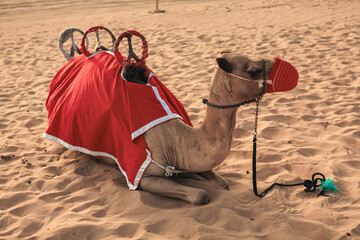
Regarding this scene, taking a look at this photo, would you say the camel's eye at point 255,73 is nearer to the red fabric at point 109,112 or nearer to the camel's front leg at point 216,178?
the red fabric at point 109,112

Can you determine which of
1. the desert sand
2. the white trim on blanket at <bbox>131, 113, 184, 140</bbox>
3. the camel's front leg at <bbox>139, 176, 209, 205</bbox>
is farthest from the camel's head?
the desert sand

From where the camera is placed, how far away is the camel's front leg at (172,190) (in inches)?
127

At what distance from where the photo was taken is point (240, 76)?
2797 mm

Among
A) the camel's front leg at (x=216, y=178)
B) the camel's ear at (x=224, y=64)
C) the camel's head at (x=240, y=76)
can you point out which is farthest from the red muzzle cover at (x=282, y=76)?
the camel's front leg at (x=216, y=178)

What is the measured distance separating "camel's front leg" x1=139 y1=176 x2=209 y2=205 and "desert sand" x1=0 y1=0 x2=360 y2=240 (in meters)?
0.08

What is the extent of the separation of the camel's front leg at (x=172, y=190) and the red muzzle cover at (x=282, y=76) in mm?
1078

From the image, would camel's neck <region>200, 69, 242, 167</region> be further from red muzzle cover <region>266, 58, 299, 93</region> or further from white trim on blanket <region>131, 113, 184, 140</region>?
white trim on blanket <region>131, 113, 184, 140</region>

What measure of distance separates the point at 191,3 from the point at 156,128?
1412 cm

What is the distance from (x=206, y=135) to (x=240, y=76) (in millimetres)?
546

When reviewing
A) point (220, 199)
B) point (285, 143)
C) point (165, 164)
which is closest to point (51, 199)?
point (165, 164)

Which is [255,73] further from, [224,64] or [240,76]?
[224,64]

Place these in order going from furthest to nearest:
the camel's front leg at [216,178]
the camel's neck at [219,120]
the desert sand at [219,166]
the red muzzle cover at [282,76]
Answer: the camel's front leg at [216,178] < the desert sand at [219,166] < the camel's neck at [219,120] < the red muzzle cover at [282,76]

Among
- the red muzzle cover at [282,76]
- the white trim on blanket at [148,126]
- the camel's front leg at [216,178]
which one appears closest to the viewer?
the red muzzle cover at [282,76]

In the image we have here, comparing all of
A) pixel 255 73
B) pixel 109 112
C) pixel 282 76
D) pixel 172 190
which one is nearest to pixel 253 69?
pixel 255 73
